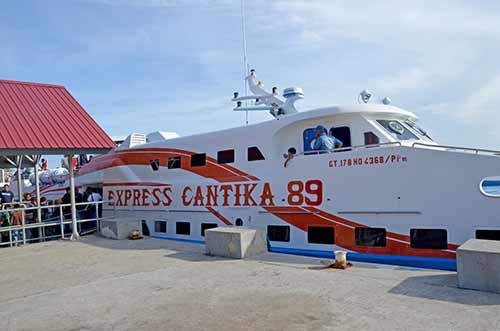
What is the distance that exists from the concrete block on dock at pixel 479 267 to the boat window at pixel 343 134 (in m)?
4.04

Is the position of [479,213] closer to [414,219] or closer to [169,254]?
[414,219]

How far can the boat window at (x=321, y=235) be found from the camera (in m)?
8.43

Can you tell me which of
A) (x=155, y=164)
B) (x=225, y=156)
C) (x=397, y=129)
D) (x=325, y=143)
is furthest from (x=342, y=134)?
(x=155, y=164)

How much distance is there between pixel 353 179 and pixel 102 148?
678 cm

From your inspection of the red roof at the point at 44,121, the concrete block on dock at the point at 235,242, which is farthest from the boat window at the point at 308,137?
the red roof at the point at 44,121

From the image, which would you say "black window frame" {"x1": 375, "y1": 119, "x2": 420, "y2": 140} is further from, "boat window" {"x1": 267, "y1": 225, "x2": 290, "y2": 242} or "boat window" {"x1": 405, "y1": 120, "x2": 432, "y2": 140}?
"boat window" {"x1": 267, "y1": 225, "x2": 290, "y2": 242}

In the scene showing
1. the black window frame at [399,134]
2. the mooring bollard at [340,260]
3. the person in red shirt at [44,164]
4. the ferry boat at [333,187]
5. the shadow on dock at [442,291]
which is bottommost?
the shadow on dock at [442,291]

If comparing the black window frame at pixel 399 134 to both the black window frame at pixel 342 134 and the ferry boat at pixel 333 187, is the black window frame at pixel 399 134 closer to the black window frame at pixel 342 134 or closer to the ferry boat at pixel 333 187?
the ferry boat at pixel 333 187

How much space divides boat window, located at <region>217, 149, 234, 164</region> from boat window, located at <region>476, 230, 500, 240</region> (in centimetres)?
555

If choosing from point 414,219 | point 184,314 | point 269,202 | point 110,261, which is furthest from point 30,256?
point 414,219

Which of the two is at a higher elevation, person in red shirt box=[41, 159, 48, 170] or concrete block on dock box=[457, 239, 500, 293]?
person in red shirt box=[41, 159, 48, 170]

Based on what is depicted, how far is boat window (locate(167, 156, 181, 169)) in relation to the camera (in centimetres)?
1171

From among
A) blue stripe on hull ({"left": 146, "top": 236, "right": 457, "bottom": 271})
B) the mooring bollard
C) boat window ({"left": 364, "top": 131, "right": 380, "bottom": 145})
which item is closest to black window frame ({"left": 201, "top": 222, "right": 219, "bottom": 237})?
blue stripe on hull ({"left": 146, "top": 236, "right": 457, "bottom": 271})

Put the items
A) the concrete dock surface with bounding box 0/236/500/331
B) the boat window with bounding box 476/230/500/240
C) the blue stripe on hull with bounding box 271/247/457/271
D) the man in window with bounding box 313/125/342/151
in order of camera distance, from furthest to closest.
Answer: the man in window with bounding box 313/125/342/151
the blue stripe on hull with bounding box 271/247/457/271
the boat window with bounding box 476/230/500/240
the concrete dock surface with bounding box 0/236/500/331
